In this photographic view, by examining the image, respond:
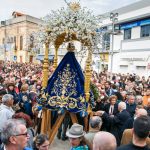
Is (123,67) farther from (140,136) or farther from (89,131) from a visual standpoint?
(140,136)

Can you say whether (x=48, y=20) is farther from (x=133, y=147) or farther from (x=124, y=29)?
(x=124, y=29)

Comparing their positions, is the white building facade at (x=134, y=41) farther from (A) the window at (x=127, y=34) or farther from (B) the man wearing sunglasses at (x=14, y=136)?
(B) the man wearing sunglasses at (x=14, y=136)

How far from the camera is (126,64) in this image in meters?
27.1

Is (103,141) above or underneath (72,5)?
underneath

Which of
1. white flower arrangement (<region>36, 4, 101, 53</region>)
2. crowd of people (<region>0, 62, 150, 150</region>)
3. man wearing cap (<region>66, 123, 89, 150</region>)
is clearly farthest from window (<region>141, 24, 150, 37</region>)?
man wearing cap (<region>66, 123, 89, 150</region>)

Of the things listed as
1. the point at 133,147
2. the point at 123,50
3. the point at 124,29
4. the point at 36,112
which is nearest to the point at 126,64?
the point at 123,50

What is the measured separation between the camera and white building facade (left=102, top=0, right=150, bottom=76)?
81.2ft

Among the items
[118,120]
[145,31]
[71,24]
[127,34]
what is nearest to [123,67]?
[127,34]

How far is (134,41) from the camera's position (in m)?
26.4

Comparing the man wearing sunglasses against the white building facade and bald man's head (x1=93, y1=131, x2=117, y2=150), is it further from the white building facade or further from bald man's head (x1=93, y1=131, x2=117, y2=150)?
the white building facade

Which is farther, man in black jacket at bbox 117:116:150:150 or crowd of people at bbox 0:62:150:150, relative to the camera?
man in black jacket at bbox 117:116:150:150

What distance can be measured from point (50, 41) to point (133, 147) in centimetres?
445

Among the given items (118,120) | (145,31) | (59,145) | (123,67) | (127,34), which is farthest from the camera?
(123,67)

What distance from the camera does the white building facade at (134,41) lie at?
24.8m
